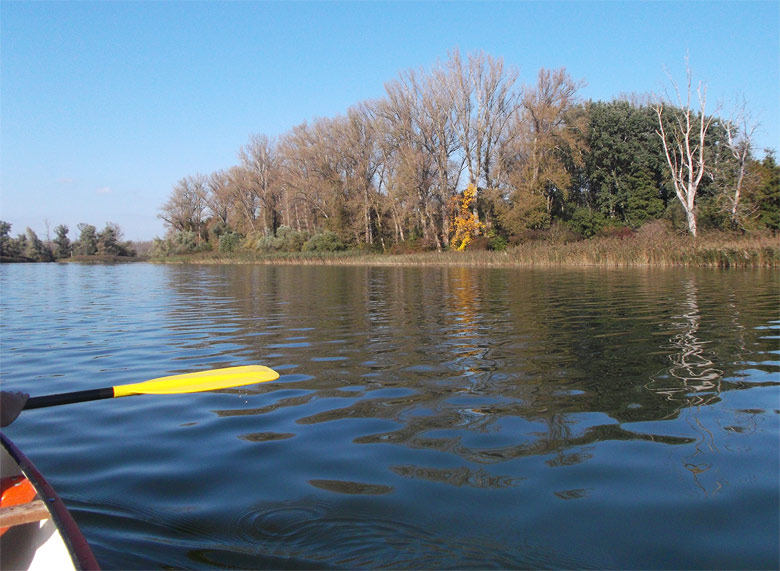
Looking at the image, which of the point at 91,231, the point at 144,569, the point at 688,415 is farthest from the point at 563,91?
the point at 91,231

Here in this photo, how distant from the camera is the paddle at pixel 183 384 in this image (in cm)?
336

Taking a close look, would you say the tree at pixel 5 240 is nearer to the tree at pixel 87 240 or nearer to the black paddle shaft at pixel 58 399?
the tree at pixel 87 240

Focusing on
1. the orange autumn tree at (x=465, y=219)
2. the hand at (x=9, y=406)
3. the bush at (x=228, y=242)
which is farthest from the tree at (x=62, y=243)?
the hand at (x=9, y=406)

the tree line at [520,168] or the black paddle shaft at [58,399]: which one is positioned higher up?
the tree line at [520,168]

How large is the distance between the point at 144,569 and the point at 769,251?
78.3 ft

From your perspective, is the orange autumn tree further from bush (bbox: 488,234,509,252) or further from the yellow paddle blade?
the yellow paddle blade

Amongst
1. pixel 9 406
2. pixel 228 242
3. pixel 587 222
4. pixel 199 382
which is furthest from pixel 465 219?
pixel 9 406

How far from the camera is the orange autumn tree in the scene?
40.4m

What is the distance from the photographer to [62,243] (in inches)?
2672

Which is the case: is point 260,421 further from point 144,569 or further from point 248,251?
point 248,251

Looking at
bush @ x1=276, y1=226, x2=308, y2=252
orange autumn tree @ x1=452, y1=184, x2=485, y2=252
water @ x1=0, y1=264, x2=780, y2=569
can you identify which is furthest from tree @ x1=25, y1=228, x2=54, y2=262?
water @ x1=0, y1=264, x2=780, y2=569

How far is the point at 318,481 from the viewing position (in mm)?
3078

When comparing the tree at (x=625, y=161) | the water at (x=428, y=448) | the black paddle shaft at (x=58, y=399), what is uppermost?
the tree at (x=625, y=161)

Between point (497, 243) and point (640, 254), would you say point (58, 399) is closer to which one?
point (640, 254)
